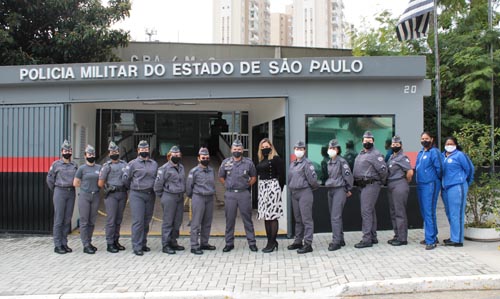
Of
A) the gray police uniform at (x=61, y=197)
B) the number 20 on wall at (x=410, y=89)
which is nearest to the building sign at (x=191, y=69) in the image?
the number 20 on wall at (x=410, y=89)

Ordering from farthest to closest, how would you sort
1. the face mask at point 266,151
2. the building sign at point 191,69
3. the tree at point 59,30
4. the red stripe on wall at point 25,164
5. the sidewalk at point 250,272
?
the tree at point 59,30 → the red stripe on wall at point 25,164 → the building sign at point 191,69 → the face mask at point 266,151 → the sidewalk at point 250,272

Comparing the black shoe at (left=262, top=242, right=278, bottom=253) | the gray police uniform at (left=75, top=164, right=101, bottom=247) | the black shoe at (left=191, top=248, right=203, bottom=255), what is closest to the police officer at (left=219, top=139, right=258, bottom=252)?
the black shoe at (left=262, top=242, right=278, bottom=253)

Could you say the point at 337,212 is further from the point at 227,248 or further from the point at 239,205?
the point at 227,248

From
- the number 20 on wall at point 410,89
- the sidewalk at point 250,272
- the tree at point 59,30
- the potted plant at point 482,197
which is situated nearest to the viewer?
the sidewalk at point 250,272

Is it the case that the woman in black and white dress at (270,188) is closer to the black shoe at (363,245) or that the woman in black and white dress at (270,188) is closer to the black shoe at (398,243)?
the black shoe at (363,245)

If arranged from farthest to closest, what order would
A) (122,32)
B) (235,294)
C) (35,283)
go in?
(122,32)
(35,283)
(235,294)

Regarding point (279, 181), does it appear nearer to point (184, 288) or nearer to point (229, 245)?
point (229, 245)

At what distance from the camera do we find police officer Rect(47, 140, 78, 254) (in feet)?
23.5

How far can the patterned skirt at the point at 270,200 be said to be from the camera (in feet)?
22.8

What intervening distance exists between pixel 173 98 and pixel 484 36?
10151 millimetres

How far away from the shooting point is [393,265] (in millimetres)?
6000

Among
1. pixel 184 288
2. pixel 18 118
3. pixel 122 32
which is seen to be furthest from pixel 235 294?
pixel 122 32

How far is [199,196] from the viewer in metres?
7.02

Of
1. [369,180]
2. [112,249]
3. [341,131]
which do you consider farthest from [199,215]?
[341,131]
